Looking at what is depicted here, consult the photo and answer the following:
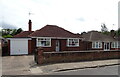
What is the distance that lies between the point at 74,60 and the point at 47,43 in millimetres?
9961

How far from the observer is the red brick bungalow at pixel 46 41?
25.1 m

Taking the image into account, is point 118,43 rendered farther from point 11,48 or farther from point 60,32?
point 11,48

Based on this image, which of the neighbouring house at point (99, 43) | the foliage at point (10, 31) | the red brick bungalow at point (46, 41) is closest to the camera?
the red brick bungalow at point (46, 41)

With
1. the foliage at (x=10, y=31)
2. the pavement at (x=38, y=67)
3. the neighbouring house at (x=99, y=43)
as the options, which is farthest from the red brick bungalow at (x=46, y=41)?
the foliage at (x=10, y=31)

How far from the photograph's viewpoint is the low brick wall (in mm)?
15356

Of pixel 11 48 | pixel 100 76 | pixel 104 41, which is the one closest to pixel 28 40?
pixel 11 48

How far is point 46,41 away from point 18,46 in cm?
433

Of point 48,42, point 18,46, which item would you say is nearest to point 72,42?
point 48,42

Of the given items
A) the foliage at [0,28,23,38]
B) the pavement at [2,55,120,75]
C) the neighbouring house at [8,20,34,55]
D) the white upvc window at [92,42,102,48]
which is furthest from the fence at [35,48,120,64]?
the foliage at [0,28,23,38]

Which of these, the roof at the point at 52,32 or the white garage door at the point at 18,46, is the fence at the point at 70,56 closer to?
the white garage door at the point at 18,46

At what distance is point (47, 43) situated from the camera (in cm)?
2611

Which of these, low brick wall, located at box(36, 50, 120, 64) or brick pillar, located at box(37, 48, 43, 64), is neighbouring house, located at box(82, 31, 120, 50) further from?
brick pillar, located at box(37, 48, 43, 64)

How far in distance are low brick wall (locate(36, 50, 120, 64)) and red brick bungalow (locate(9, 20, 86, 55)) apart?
9498 millimetres

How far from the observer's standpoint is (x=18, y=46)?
25125mm
